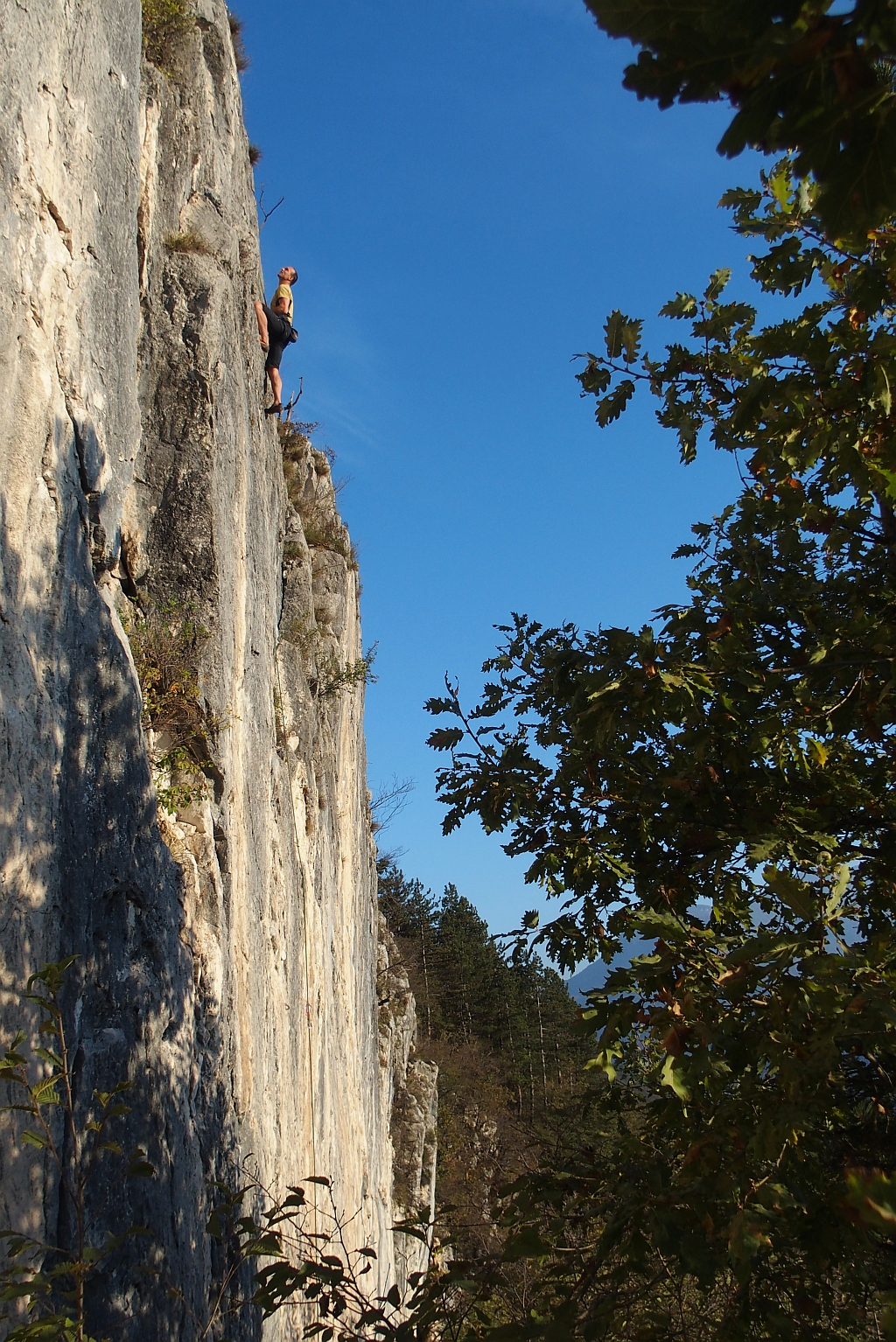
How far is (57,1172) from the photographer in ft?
14.3

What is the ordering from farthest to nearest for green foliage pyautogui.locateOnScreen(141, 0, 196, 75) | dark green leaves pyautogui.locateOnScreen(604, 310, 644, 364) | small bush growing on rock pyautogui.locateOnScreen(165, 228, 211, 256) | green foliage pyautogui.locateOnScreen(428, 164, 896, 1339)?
1. green foliage pyautogui.locateOnScreen(141, 0, 196, 75)
2. small bush growing on rock pyautogui.locateOnScreen(165, 228, 211, 256)
3. dark green leaves pyautogui.locateOnScreen(604, 310, 644, 364)
4. green foliage pyautogui.locateOnScreen(428, 164, 896, 1339)

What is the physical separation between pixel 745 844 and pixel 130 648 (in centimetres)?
582

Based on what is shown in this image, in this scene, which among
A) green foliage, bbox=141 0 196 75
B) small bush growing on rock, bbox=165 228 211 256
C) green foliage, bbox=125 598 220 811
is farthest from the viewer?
green foliage, bbox=141 0 196 75

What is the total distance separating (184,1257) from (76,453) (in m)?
5.51

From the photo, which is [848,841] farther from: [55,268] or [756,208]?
[55,268]

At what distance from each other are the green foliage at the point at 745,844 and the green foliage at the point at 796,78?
1398 mm

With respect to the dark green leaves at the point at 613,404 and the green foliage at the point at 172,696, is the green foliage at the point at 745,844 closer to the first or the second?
the dark green leaves at the point at 613,404

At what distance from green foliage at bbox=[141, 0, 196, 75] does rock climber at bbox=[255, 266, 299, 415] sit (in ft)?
10.5

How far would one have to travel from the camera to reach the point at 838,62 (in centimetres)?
129

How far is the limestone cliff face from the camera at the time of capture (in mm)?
5039

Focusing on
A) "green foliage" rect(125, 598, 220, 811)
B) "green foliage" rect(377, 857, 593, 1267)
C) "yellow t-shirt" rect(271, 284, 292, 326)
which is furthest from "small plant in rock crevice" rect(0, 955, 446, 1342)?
"green foliage" rect(377, 857, 593, 1267)

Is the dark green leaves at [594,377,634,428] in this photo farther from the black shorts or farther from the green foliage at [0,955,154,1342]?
the black shorts

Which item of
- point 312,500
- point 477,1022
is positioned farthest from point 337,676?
point 477,1022

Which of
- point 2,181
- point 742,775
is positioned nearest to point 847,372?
point 742,775
